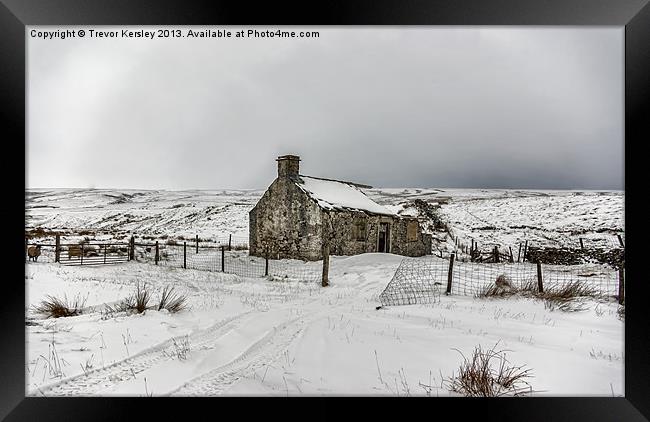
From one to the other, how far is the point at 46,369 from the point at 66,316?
114 centimetres

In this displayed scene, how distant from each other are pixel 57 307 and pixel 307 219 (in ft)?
25.0

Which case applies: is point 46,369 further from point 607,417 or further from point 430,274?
point 430,274

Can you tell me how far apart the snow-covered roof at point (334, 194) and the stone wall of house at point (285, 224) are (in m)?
0.25

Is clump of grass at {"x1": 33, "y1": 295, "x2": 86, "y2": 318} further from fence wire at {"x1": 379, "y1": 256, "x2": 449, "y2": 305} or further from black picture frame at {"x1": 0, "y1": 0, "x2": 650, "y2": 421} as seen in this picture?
fence wire at {"x1": 379, "y1": 256, "x2": 449, "y2": 305}

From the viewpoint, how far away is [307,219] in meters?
11.5

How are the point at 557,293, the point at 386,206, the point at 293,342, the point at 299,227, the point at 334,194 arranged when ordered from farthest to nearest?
the point at 386,206 → the point at 334,194 → the point at 299,227 → the point at 557,293 → the point at 293,342

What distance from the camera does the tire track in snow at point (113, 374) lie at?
3.32m

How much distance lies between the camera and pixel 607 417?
3.42 meters

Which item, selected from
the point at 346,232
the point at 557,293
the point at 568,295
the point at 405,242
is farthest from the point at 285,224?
the point at 568,295
